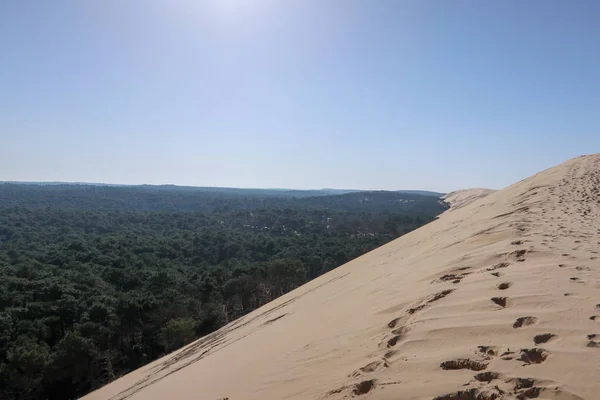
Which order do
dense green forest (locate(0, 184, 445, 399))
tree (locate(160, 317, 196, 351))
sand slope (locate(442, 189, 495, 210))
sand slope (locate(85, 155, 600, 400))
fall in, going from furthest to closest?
sand slope (locate(442, 189, 495, 210)) → tree (locate(160, 317, 196, 351)) → dense green forest (locate(0, 184, 445, 399)) → sand slope (locate(85, 155, 600, 400))

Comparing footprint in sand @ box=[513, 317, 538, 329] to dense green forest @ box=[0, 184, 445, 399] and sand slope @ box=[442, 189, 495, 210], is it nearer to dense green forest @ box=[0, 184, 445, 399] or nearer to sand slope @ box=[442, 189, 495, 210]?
dense green forest @ box=[0, 184, 445, 399]

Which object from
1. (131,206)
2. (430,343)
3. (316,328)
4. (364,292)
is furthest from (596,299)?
(131,206)

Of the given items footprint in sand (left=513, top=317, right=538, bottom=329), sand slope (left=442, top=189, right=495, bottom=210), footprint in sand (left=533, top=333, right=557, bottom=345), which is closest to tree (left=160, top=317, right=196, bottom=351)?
sand slope (left=442, top=189, right=495, bottom=210)

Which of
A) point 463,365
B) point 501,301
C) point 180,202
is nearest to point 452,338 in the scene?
point 463,365

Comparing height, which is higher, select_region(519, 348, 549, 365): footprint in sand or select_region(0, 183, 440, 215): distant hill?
select_region(519, 348, 549, 365): footprint in sand

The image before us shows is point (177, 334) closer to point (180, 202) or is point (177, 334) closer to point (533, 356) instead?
point (533, 356)

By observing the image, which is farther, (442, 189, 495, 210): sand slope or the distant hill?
the distant hill

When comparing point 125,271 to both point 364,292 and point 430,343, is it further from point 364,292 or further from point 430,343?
point 430,343

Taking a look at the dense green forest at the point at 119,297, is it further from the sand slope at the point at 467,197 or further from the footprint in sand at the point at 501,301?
the footprint in sand at the point at 501,301
